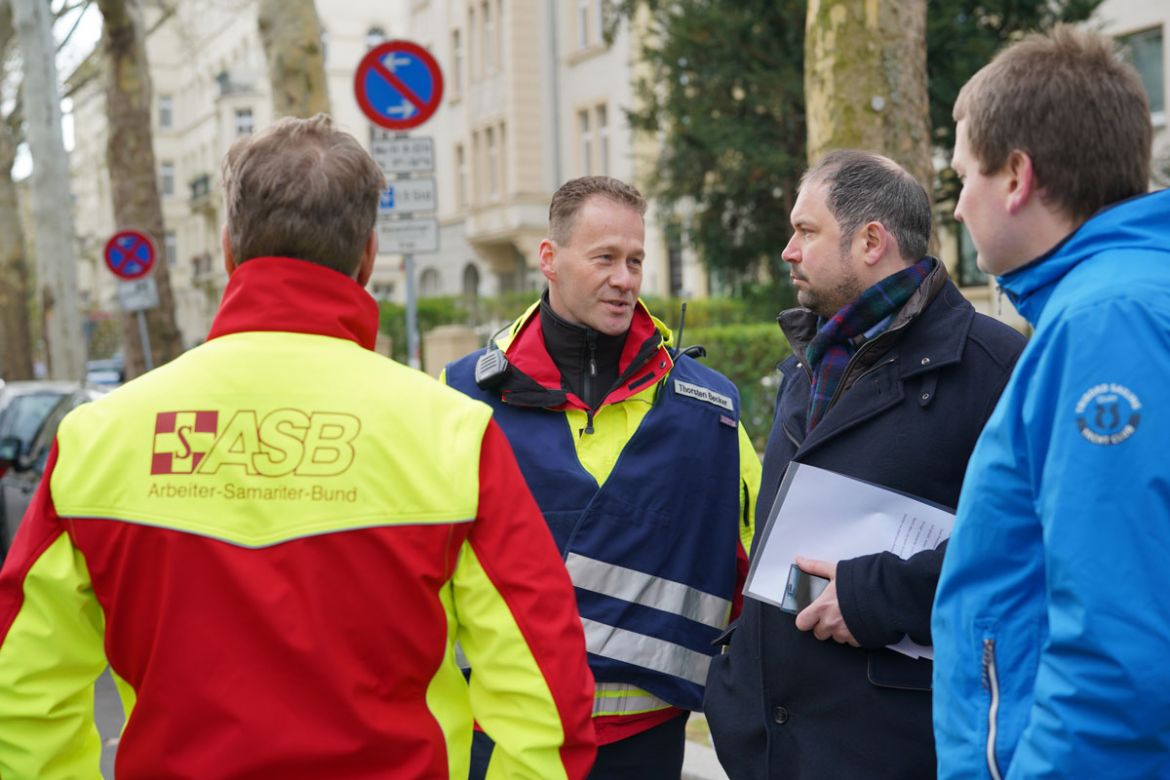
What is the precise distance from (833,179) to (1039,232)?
1156 millimetres

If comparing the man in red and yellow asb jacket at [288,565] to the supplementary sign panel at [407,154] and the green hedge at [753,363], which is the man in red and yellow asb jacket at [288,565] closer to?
the supplementary sign panel at [407,154]

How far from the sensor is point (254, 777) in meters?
2.01

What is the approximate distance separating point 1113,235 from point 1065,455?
1.20 ft

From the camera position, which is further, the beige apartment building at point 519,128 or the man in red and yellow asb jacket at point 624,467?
the beige apartment building at point 519,128

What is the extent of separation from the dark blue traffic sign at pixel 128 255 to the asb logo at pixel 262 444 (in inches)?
617

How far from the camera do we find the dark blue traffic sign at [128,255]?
55.3 feet

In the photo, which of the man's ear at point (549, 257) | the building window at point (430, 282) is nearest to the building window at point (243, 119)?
the building window at point (430, 282)

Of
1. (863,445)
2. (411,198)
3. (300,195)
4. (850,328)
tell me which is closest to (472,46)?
(411,198)

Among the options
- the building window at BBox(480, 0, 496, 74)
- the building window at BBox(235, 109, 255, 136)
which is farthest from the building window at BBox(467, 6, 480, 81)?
the building window at BBox(235, 109, 255, 136)

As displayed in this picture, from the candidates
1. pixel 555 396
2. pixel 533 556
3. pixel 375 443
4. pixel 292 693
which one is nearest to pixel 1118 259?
pixel 533 556

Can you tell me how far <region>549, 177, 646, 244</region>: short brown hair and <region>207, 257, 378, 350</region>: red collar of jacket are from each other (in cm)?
165

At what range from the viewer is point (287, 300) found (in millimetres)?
2160

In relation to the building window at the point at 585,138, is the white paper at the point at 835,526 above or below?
below

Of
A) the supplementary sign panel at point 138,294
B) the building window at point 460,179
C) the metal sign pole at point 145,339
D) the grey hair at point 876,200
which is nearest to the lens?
the grey hair at point 876,200
